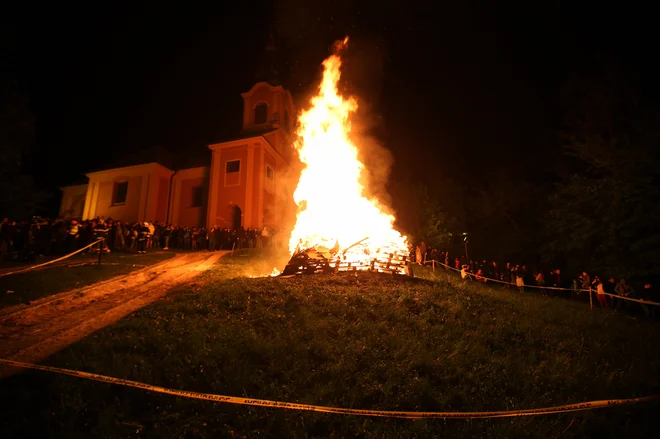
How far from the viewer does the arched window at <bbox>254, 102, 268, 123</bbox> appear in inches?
1503

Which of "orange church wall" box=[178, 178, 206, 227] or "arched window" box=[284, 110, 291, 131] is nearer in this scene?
"orange church wall" box=[178, 178, 206, 227]

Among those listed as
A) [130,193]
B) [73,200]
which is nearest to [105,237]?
[130,193]

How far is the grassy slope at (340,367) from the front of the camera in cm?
582

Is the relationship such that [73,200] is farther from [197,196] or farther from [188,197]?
[197,196]

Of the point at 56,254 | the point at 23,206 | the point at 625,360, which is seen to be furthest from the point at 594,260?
the point at 23,206

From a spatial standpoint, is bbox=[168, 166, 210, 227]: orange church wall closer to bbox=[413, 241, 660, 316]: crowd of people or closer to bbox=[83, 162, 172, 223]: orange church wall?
bbox=[83, 162, 172, 223]: orange church wall

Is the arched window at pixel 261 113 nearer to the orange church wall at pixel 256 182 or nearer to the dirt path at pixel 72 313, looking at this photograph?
the orange church wall at pixel 256 182

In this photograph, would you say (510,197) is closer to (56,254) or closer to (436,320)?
(436,320)

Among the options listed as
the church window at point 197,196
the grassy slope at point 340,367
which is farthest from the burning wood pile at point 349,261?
the church window at point 197,196

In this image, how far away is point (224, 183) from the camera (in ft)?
111

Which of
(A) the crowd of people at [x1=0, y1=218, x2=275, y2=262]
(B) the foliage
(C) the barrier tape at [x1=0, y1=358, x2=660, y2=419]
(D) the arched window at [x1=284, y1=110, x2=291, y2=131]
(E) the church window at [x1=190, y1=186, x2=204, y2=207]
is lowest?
(C) the barrier tape at [x1=0, y1=358, x2=660, y2=419]

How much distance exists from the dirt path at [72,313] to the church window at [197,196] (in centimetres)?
2276

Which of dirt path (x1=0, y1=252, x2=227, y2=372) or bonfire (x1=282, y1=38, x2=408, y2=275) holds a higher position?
bonfire (x1=282, y1=38, x2=408, y2=275)

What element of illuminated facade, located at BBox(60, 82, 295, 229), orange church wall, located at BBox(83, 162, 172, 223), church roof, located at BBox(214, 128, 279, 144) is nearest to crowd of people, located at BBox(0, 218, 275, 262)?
illuminated facade, located at BBox(60, 82, 295, 229)
